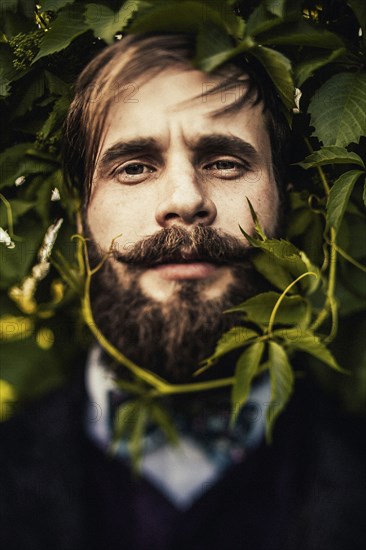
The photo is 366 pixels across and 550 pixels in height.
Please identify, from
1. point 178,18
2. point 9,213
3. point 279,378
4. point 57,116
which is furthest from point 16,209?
point 279,378

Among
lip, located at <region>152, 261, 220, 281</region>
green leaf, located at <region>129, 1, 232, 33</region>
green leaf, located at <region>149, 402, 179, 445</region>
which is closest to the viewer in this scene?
green leaf, located at <region>129, 1, 232, 33</region>

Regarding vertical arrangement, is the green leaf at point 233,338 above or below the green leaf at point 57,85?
below

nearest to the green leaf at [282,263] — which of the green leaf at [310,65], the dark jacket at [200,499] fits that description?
the green leaf at [310,65]

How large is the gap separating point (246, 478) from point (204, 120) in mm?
674

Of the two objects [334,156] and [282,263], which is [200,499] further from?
[334,156]

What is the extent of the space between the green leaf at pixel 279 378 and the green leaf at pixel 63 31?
54cm

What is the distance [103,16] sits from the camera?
2.80ft

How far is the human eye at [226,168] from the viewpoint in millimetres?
874

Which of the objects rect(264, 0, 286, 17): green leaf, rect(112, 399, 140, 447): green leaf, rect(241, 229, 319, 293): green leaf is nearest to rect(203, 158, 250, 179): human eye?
rect(241, 229, 319, 293): green leaf

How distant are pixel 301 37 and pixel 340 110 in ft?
0.39

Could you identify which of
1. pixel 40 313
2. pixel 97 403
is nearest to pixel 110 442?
pixel 97 403

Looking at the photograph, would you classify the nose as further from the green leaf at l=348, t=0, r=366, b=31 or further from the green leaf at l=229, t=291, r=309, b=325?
the green leaf at l=348, t=0, r=366, b=31

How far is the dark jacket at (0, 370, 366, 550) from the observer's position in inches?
42.1

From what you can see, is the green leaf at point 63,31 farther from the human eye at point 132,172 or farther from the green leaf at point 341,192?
the green leaf at point 341,192
